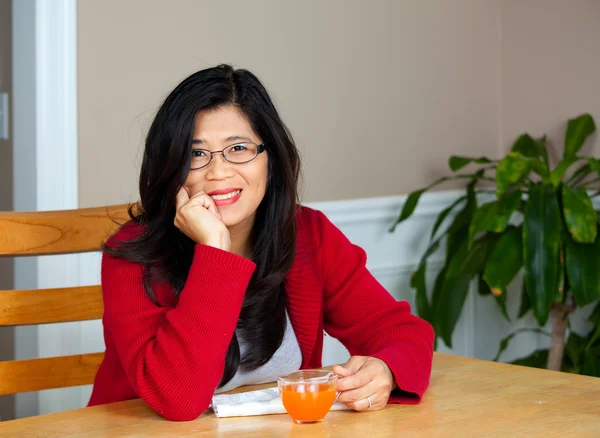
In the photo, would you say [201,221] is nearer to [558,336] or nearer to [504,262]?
[504,262]

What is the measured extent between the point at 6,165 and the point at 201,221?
4.00 ft

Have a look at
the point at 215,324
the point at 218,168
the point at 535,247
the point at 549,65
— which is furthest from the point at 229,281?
the point at 549,65

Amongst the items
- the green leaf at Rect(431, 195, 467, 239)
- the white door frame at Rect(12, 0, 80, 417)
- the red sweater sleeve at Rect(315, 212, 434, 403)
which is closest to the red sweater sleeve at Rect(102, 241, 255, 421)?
the red sweater sleeve at Rect(315, 212, 434, 403)

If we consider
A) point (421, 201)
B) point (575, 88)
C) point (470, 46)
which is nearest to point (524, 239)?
point (421, 201)

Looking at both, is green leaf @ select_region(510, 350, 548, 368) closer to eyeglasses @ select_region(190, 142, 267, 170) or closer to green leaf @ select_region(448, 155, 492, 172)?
green leaf @ select_region(448, 155, 492, 172)

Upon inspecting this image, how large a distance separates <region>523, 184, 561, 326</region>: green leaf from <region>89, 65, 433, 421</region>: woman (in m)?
0.89

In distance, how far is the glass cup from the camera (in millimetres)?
1111

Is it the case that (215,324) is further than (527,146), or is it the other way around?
(527,146)

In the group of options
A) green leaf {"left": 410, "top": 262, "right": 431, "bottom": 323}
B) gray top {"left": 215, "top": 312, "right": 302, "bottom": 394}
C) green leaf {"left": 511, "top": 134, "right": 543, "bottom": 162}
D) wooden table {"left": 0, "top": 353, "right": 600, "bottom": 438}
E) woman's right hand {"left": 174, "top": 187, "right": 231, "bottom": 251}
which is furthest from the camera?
green leaf {"left": 511, "top": 134, "right": 543, "bottom": 162}

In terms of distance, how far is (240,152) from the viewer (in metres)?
1.48

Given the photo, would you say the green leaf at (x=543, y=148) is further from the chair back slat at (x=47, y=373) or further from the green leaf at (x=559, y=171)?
the chair back slat at (x=47, y=373)

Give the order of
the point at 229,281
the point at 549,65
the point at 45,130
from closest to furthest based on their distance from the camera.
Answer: the point at 229,281 → the point at 45,130 → the point at 549,65

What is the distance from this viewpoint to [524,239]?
7.93 feet

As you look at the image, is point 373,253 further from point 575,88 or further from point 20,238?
point 20,238
